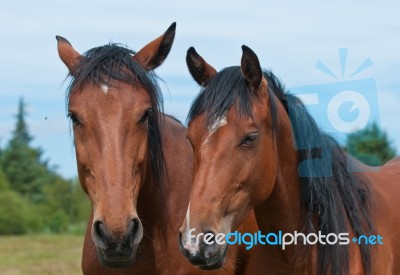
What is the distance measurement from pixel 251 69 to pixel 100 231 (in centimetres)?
133

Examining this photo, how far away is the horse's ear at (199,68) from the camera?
13.3 feet

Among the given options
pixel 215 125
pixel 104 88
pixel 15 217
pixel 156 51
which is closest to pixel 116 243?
pixel 215 125

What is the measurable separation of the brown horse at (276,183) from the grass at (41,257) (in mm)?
8629

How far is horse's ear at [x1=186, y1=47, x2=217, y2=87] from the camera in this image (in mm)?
4051

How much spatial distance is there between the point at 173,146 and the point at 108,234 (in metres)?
1.39

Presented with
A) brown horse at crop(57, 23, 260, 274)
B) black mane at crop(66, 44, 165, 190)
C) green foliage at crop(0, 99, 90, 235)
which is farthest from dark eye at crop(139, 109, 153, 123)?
green foliage at crop(0, 99, 90, 235)

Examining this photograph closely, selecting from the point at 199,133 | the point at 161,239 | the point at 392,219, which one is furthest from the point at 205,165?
the point at 392,219

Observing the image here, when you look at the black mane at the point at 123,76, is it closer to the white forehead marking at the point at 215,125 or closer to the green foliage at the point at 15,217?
the white forehead marking at the point at 215,125

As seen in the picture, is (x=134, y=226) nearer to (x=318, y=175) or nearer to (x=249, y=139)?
(x=249, y=139)

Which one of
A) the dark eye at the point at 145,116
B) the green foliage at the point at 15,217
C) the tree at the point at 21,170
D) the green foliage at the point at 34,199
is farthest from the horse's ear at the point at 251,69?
the tree at the point at 21,170

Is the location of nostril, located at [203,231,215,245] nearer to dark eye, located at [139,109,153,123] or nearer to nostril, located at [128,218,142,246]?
nostril, located at [128,218,142,246]

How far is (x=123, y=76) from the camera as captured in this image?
13.7 feet

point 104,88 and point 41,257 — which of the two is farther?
point 41,257

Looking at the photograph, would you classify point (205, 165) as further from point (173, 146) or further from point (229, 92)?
point (173, 146)
